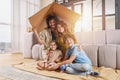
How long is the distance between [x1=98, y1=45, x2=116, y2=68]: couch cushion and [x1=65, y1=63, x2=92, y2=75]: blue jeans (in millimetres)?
386

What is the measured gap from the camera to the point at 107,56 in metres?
1.66

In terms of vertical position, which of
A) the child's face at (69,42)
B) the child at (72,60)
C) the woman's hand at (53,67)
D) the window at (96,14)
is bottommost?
the woman's hand at (53,67)

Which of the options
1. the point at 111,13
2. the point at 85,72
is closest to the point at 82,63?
the point at 85,72

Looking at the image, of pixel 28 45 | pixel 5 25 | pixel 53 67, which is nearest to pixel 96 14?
pixel 28 45

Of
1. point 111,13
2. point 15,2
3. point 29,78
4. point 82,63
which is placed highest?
point 15,2

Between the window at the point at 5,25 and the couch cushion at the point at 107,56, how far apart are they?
2710 mm

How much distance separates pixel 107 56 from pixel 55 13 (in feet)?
2.73

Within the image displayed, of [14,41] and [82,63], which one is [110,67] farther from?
[14,41]

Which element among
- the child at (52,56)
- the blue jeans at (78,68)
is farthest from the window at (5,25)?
the blue jeans at (78,68)

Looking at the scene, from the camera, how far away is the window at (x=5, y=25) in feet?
11.6

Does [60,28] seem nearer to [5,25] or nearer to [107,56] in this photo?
[107,56]

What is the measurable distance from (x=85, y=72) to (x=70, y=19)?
553mm

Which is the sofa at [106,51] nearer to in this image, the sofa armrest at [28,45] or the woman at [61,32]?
the woman at [61,32]

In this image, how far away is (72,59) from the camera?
54.9 inches
